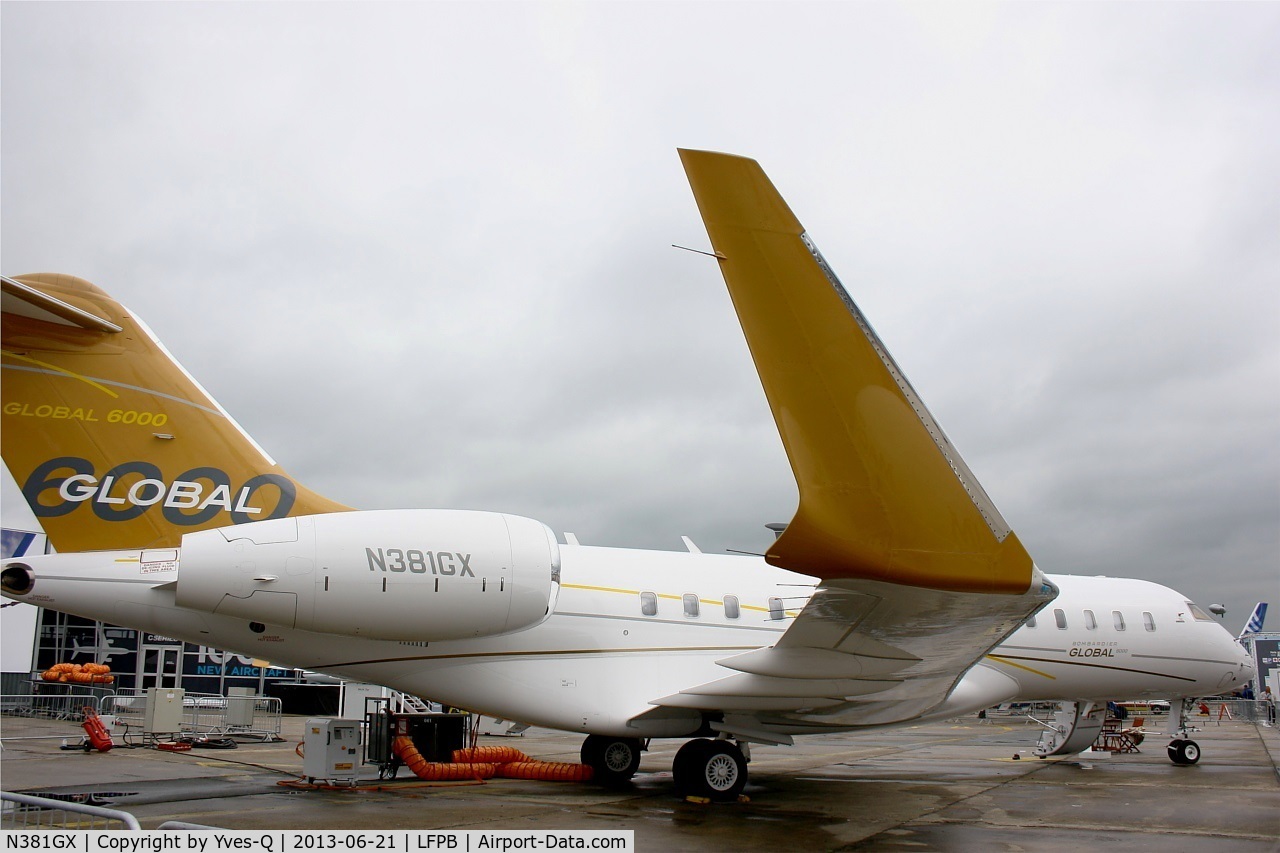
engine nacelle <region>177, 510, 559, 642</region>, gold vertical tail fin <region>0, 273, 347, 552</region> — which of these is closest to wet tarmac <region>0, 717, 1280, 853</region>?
engine nacelle <region>177, 510, 559, 642</region>

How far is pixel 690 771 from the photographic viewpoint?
33.8 feet

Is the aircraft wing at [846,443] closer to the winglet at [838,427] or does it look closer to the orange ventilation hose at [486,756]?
the winglet at [838,427]

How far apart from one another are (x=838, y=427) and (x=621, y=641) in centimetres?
577

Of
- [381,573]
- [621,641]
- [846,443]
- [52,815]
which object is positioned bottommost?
[52,815]

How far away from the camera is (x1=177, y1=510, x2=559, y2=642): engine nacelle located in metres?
8.41

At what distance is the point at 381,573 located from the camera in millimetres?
8781

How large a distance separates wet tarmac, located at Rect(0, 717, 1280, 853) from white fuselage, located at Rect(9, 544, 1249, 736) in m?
1.14

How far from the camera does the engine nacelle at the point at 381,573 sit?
8.41 meters

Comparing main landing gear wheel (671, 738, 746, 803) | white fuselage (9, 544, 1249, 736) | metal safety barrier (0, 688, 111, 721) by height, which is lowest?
metal safety barrier (0, 688, 111, 721)
